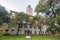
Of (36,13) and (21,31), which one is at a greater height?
(36,13)

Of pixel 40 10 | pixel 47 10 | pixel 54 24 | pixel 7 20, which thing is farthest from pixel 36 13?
pixel 7 20

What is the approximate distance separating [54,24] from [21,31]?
20.5ft

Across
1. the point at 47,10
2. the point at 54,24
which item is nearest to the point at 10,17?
the point at 47,10

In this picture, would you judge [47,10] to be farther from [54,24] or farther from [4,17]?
[4,17]

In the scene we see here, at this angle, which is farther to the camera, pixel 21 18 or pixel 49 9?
pixel 21 18

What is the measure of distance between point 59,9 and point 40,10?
2.67m

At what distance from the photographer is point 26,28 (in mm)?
15883

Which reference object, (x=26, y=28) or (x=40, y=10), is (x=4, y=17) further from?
(x=40, y=10)

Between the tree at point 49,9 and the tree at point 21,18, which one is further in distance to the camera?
the tree at point 21,18

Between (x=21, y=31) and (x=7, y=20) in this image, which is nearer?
(x=7, y=20)

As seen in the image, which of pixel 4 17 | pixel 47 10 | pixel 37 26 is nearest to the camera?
pixel 47 10

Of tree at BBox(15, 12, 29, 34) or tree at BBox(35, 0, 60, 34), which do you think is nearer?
tree at BBox(35, 0, 60, 34)

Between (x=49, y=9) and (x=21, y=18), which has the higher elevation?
(x=49, y=9)

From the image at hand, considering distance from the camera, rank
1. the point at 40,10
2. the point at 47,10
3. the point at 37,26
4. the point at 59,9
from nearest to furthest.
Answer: the point at 59,9, the point at 47,10, the point at 40,10, the point at 37,26
